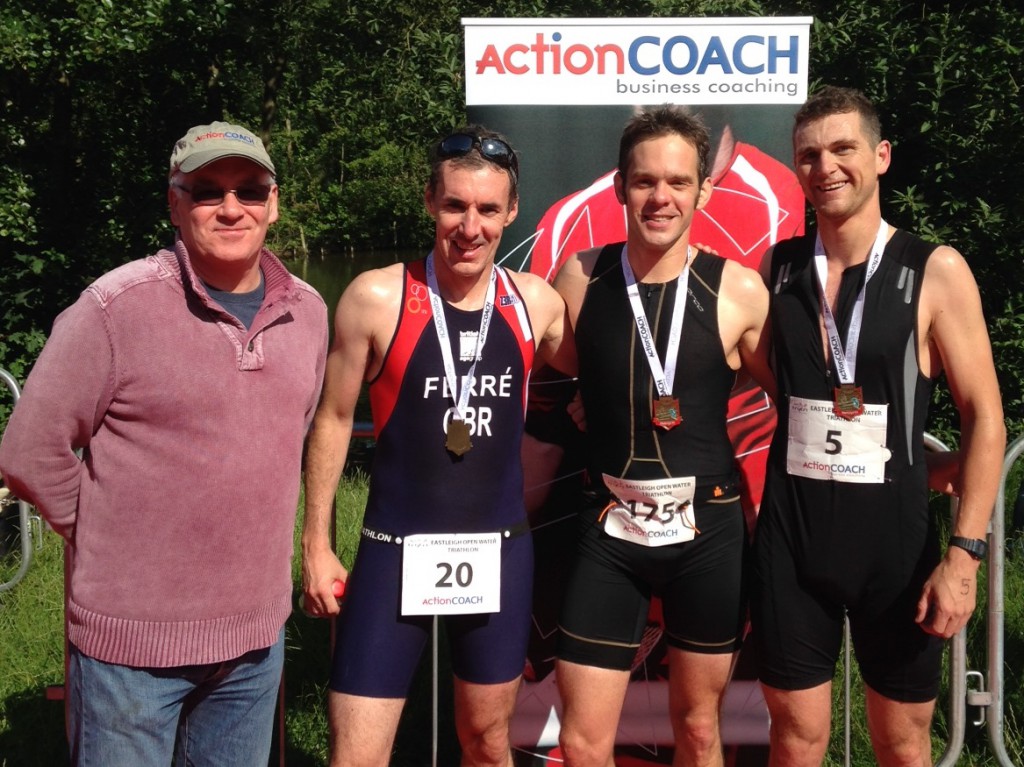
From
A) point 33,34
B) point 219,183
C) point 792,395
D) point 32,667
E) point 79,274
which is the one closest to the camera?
point 219,183

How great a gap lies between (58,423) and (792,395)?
6.23ft

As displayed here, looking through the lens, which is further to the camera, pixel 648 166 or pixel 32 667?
pixel 32 667

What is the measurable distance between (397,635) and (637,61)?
2.19 metres

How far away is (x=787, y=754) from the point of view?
2.96 meters

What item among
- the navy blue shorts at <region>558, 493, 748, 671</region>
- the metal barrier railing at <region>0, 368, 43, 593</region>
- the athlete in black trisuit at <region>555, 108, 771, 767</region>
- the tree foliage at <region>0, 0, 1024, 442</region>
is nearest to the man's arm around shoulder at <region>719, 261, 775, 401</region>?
the athlete in black trisuit at <region>555, 108, 771, 767</region>

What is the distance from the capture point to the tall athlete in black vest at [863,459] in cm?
277

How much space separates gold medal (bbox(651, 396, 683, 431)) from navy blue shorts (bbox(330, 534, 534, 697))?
0.55m

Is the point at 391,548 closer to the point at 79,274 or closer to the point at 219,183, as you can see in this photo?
the point at 219,183

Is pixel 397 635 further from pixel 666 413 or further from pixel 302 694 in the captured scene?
pixel 302 694

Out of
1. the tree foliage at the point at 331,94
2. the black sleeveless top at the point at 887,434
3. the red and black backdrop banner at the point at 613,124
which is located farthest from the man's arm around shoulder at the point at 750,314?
the tree foliage at the point at 331,94

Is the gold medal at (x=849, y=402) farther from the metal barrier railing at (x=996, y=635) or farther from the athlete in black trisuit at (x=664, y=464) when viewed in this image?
the metal barrier railing at (x=996, y=635)

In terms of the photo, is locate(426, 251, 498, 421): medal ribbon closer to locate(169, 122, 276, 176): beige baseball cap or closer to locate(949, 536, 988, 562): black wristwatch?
locate(169, 122, 276, 176): beige baseball cap

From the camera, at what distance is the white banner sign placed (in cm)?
366

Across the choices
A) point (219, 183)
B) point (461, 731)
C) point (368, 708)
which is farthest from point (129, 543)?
point (461, 731)
